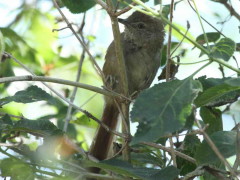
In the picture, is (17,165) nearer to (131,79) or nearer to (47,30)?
(131,79)

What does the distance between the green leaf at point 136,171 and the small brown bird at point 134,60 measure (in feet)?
5.48

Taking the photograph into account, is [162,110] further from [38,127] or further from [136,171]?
[38,127]

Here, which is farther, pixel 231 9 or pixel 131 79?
pixel 131 79

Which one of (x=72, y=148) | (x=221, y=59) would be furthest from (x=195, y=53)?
(x=221, y=59)

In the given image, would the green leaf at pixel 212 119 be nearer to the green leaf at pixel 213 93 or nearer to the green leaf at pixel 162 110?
the green leaf at pixel 213 93

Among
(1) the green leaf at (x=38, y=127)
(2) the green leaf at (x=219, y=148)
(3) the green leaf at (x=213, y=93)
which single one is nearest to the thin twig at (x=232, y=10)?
(3) the green leaf at (x=213, y=93)

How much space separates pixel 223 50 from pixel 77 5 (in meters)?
1.14

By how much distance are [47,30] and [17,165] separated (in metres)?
3.56

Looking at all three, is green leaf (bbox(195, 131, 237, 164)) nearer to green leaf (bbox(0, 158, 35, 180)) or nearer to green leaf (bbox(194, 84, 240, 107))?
green leaf (bbox(194, 84, 240, 107))

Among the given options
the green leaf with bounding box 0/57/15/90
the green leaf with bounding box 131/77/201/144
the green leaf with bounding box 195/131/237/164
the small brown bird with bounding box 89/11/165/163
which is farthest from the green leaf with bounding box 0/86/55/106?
the small brown bird with bounding box 89/11/165/163

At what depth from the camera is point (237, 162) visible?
2684 millimetres

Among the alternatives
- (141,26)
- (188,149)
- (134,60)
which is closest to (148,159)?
(188,149)

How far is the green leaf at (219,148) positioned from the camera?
8.09ft

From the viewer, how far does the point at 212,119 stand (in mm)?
3193
